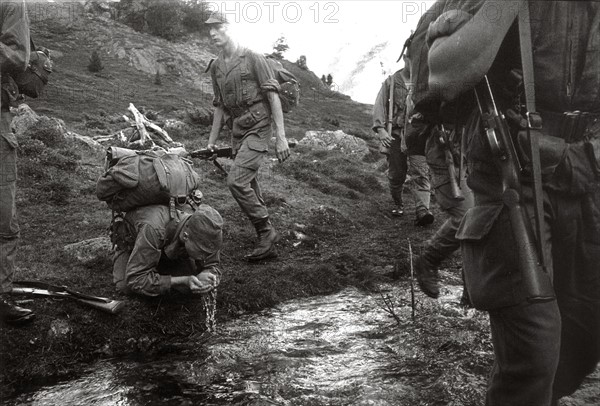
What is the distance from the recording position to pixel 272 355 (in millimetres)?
4316

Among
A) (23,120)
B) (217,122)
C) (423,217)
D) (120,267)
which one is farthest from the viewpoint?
(23,120)

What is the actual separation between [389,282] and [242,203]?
210 cm

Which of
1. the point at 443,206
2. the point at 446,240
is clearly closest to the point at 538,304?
the point at 446,240

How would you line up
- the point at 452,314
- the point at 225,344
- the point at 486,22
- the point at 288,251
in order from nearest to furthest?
the point at 486,22 → the point at 225,344 → the point at 452,314 → the point at 288,251

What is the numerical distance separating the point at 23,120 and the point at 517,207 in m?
11.6

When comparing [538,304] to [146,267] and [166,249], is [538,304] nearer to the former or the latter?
[146,267]

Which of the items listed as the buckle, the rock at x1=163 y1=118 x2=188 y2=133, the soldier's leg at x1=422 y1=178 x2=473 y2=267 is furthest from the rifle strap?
the rock at x1=163 y1=118 x2=188 y2=133

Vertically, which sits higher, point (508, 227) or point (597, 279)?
point (508, 227)

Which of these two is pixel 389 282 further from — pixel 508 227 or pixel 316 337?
pixel 508 227

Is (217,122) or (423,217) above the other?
(217,122)

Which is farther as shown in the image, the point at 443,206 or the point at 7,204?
the point at 443,206

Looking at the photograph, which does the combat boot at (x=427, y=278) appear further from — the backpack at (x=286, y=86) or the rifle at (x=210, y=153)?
the rifle at (x=210, y=153)

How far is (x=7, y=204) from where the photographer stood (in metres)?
4.31

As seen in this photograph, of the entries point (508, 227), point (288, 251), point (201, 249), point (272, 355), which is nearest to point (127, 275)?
point (201, 249)
